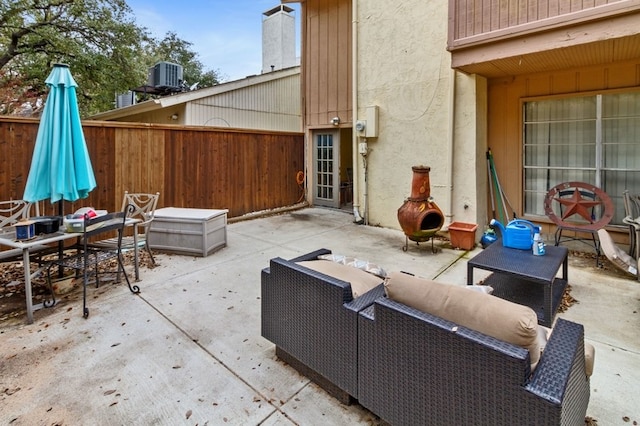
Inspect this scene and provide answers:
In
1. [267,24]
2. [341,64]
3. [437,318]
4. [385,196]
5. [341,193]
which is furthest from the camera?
[267,24]

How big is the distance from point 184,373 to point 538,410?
216cm

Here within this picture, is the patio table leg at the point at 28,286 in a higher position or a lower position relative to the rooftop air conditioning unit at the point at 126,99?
lower

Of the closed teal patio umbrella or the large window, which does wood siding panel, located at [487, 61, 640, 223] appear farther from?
the closed teal patio umbrella

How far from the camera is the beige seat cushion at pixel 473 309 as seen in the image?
1483 mm

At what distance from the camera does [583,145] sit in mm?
5320

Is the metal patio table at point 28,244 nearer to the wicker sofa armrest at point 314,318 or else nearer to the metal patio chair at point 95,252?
the metal patio chair at point 95,252

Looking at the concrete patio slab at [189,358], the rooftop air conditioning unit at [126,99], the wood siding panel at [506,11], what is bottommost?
the concrete patio slab at [189,358]

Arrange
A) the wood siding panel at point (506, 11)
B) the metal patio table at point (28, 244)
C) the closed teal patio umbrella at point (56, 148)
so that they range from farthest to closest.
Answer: the wood siding panel at point (506, 11)
the closed teal patio umbrella at point (56, 148)
the metal patio table at point (28, 244)

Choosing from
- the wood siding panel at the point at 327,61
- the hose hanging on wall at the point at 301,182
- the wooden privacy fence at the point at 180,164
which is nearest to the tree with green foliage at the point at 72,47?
the wood siding panel at the point at 327,61

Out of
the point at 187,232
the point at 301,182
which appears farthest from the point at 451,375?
the point at 301,182

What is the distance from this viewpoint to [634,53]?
4.46m

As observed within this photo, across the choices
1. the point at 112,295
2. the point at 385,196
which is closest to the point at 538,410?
the point at 112,295

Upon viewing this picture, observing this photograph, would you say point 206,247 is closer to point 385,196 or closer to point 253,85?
point 385,196

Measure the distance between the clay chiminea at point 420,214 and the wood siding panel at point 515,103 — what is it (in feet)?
4.89
